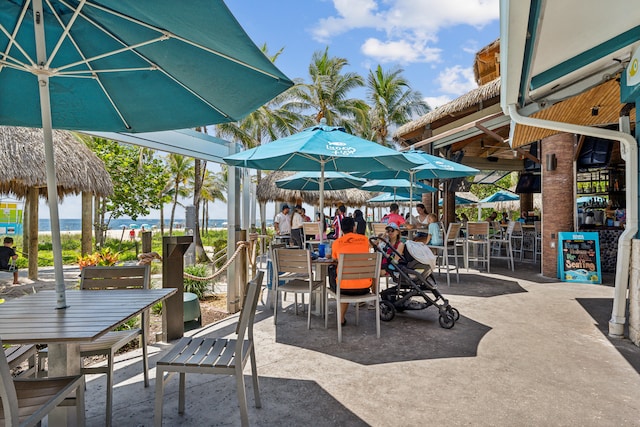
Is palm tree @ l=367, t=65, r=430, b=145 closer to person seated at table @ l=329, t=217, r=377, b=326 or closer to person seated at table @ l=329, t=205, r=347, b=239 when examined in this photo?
person seated at table @ l=329, t=205, r=347, b=239

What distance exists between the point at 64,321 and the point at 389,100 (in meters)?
24.5

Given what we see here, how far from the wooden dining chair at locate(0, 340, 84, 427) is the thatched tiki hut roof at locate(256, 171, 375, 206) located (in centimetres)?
1206

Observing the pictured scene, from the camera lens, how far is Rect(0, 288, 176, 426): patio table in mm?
1695

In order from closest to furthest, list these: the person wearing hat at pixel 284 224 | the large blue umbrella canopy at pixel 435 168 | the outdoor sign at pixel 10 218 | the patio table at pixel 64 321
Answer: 1. the patio table at pixel 64 321
2. the large blue umbrella canopy at pixel 435 168
3. the person wearing hat at pixel 284 224
4. the outdoor sign at pixel 10 218

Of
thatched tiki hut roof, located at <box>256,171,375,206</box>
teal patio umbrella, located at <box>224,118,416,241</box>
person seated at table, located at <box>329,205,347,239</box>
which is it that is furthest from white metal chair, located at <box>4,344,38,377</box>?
thatched tiki hut roof, located at <box>256,171,375,206</box>

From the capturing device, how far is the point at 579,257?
22.6ft

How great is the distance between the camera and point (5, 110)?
125 inches

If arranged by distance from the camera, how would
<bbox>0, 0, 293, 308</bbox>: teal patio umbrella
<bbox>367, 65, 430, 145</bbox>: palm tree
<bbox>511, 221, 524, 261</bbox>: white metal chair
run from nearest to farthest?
<bbox>0, 0, 293, 308</bbox>: teal patio umbrella
<bbox>511, 221, 524, 261</bbox>: white metal chair
<bbox>367, 65, 430, 145</bbox>: palm tree

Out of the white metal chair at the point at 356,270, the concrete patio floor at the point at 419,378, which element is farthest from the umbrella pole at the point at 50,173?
the white metal chair at the point at 356,270

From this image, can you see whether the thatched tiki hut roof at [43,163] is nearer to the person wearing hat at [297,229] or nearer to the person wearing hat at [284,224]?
the person wearing hat at [284,224]

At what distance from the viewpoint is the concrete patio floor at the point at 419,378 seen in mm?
2449

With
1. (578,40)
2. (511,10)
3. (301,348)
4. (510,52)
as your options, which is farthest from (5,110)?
(578,40)

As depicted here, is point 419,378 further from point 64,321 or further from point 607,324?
point 607,324

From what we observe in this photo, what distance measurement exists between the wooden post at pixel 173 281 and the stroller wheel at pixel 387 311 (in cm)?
234
